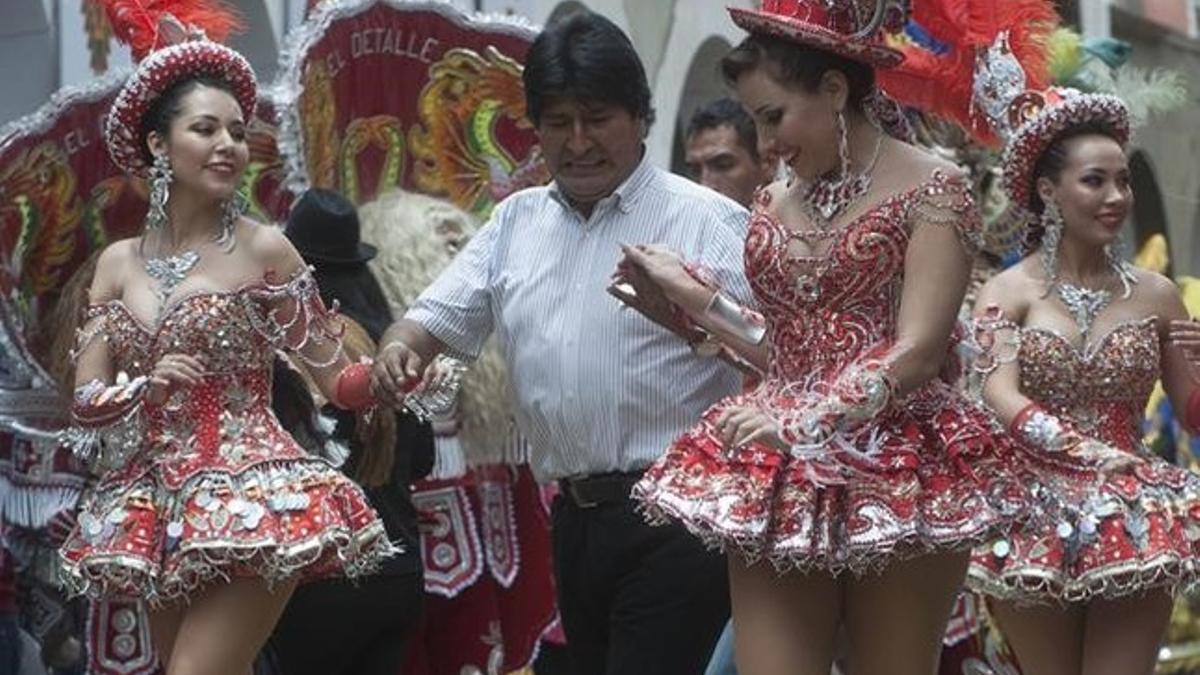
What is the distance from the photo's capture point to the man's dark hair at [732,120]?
364 inches

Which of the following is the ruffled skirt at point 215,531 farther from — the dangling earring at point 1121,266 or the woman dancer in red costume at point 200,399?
the dangling earring at point 1121,266

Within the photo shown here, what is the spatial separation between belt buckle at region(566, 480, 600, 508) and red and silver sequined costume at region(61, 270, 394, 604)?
1.50ft

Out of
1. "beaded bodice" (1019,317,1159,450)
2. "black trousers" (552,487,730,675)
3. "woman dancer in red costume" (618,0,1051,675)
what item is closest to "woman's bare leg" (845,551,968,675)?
"woman dancer in red costume" (618,0,1051,675)

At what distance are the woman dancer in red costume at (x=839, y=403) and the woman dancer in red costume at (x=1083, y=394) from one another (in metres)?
1.39

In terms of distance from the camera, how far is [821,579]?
20.1 feet

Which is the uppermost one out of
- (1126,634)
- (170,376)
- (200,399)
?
(170,376)

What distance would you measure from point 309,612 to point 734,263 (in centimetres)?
194

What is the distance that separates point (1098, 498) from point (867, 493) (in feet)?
6.83

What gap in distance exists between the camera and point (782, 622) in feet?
19.9

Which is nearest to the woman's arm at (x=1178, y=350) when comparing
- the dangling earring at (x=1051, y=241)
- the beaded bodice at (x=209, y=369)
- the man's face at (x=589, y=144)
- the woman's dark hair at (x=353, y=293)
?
the dangling earring at (x=1051, y=241)

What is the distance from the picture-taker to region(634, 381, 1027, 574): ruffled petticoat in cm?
598

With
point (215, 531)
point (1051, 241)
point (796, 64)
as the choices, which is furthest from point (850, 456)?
point (1051, 241)

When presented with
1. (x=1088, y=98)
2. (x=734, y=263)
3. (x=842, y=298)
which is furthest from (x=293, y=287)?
(x=1088, y=98)

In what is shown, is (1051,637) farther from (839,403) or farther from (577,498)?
(839,403)
